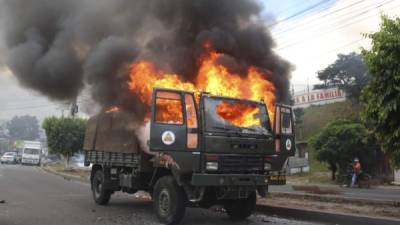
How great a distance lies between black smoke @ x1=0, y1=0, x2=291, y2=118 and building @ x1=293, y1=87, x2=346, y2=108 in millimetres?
47705

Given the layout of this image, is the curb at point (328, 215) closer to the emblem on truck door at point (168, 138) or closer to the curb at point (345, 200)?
the curb at point (345, 200)

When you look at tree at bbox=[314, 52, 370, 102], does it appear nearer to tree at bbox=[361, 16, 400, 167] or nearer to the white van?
the white van

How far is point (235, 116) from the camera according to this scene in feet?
32.0

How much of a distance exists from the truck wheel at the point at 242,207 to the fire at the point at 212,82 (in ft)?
6.14

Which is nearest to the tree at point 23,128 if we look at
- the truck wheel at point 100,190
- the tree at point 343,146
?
the tree at point 343,146

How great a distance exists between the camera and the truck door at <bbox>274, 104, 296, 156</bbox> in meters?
10.2

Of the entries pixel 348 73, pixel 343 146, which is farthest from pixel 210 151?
pixel 348 73

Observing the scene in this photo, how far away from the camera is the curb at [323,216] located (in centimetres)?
891

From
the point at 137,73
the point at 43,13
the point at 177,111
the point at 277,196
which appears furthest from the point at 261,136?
the point at 43,13

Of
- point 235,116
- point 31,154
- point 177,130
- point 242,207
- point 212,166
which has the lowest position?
point 242,207

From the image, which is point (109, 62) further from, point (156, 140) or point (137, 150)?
point (156, 140)

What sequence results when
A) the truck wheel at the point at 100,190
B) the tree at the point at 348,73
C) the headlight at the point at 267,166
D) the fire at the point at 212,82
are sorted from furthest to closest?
1. the tree at the point at 348,73
2. the truck wheel at the point at 100,190
3. the fire at the point at 212,82
4. the headlight at the point at 267,166

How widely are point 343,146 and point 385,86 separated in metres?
15.8

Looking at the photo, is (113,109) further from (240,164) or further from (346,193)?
(346,193)
